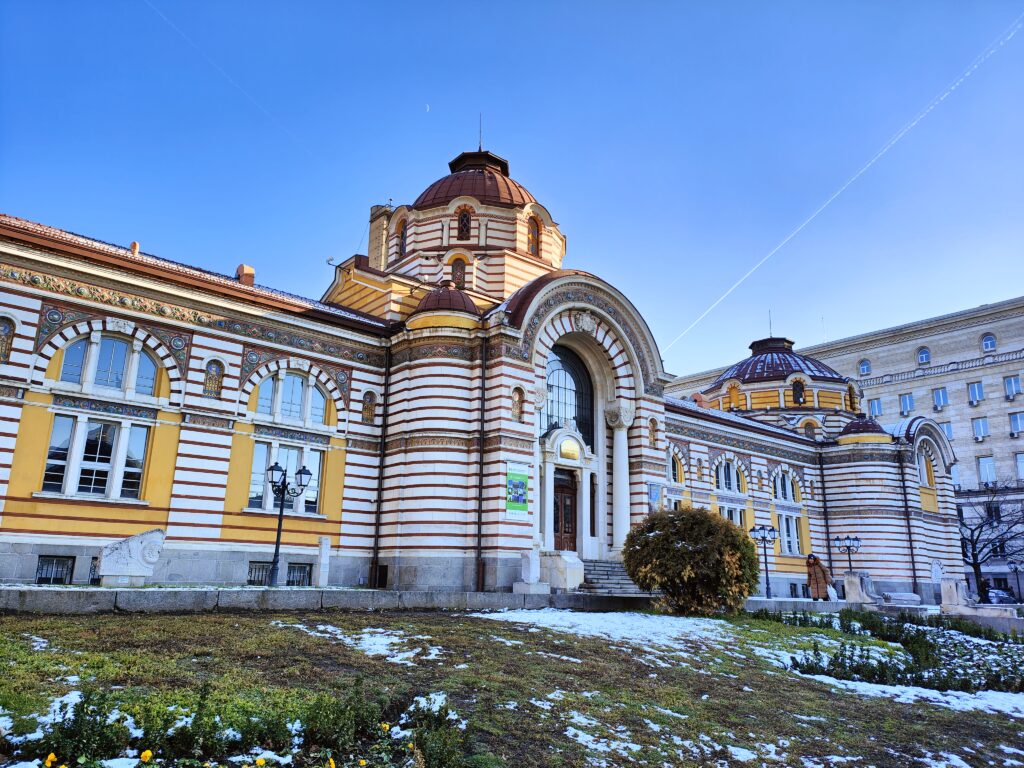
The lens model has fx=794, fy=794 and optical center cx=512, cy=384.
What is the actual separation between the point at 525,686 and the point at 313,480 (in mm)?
16001

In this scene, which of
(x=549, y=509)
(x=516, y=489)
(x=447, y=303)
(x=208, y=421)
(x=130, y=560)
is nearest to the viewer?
(x=130, y=560)

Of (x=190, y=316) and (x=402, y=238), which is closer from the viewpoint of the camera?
(x=190, y=316)

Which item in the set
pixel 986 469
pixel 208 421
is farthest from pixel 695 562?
pixel 986 469

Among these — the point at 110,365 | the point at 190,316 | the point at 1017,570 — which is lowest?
the point at 1017,570

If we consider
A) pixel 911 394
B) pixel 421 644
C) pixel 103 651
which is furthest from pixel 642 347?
pixel 911 394

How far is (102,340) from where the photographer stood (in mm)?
21312

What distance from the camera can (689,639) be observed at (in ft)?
52.5

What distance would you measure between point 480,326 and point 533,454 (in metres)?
4.52

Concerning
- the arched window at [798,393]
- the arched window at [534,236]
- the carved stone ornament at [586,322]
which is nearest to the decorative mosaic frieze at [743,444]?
the arched window at [798,393]

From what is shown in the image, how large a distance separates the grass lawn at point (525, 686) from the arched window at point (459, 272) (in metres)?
19.7

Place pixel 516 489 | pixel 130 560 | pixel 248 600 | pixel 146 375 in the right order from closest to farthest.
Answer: pixel 248 600 < pixel 130 560 < pixel 146 375 < pixel 516 489

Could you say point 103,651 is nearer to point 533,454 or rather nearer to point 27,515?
point 27,515

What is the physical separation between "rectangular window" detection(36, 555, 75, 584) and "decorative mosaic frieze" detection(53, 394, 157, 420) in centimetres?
380

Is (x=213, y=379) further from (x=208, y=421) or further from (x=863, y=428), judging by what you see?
(x=863, y=428)
